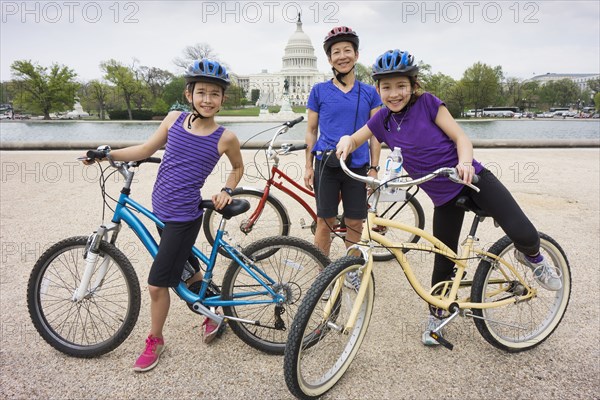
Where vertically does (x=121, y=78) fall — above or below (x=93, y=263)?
above

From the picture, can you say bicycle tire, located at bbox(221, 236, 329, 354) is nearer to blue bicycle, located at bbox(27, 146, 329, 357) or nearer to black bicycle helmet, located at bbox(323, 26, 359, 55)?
blue bicycle, located at bbox(27, 146, 329, 357)

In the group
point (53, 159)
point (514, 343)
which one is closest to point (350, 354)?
point (514, 343)

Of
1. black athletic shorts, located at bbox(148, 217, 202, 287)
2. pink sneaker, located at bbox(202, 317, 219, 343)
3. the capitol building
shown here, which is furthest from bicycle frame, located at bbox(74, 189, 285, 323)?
the capitol building

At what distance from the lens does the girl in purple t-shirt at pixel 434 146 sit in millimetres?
2355

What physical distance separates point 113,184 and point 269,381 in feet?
22.2

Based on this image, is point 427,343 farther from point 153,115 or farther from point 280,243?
point 153,115

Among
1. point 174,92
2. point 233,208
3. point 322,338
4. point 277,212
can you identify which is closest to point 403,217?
point 277,212

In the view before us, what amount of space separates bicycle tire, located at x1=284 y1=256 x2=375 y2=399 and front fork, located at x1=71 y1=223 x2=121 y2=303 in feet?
4.60

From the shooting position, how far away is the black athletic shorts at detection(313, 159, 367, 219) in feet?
11.1

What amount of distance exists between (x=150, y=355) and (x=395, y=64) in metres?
2.41

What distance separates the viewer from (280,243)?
262 centimetres

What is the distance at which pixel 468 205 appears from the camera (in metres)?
2.52

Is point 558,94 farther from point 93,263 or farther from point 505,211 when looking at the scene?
point 93,263

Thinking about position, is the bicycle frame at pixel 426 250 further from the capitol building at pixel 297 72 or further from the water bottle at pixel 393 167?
the capitol building at pixel 297 72
